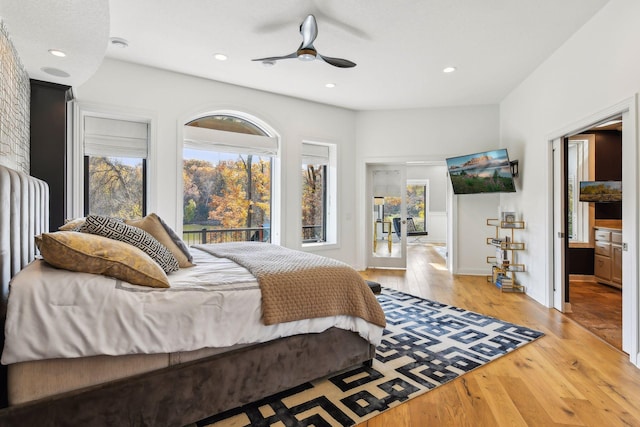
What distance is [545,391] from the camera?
2.06 meters

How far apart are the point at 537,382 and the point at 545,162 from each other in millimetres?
2725

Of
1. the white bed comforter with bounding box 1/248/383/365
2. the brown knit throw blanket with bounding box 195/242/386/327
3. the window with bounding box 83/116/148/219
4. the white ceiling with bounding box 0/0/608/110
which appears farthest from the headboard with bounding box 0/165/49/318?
the window with bounding box 83/116/148/219

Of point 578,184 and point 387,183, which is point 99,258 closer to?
point 387,183

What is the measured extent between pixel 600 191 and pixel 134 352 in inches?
229

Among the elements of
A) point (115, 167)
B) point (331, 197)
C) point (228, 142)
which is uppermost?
point (228, 142)

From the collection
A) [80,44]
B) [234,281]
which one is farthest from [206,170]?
[234,281]

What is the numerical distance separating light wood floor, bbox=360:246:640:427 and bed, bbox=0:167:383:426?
0.60 metres

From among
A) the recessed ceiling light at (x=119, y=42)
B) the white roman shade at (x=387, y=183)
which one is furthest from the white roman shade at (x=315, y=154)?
the recessed ceiling light at (x=119, y=42)

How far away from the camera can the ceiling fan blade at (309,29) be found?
9.01ft

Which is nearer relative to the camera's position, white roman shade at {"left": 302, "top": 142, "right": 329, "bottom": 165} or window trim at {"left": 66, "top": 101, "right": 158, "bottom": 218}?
window trim at {"left": 66, "top": 101, "right": 158, "bottom": 218}

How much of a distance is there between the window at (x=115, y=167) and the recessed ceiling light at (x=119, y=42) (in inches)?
34.8

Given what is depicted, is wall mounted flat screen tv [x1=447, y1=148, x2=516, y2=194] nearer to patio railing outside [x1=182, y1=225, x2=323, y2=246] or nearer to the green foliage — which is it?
patio railing outside [x1=182, y1=225, x2=323, y2=246]

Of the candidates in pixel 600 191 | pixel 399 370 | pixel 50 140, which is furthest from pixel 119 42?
pixel 600 191

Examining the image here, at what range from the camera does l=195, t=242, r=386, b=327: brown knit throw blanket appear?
1835mm
